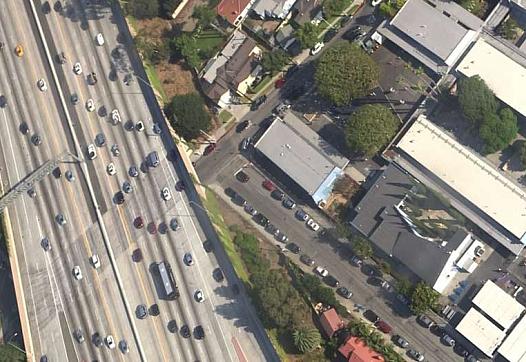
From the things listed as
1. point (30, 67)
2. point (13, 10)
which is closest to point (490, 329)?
point (30, 67)

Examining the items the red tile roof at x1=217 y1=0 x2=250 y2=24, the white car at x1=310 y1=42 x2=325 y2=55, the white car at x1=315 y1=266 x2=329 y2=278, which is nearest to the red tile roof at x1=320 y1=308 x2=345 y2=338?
the white car at x1=315 y1=266 x2=329 y2=278

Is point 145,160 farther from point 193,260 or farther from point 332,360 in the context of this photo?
point 332,360

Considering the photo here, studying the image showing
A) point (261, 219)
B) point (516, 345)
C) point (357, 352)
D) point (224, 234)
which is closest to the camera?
point (516, 345)

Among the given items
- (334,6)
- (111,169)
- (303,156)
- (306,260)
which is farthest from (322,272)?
(334,6)

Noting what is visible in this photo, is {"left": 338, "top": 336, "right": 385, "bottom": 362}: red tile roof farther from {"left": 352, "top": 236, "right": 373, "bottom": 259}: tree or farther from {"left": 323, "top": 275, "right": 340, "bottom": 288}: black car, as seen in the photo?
{"left": 352, "top": 236, "right": 373, "bottom": 259}: tree

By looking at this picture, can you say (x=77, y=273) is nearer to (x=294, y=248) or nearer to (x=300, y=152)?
(x=294, y=248)
